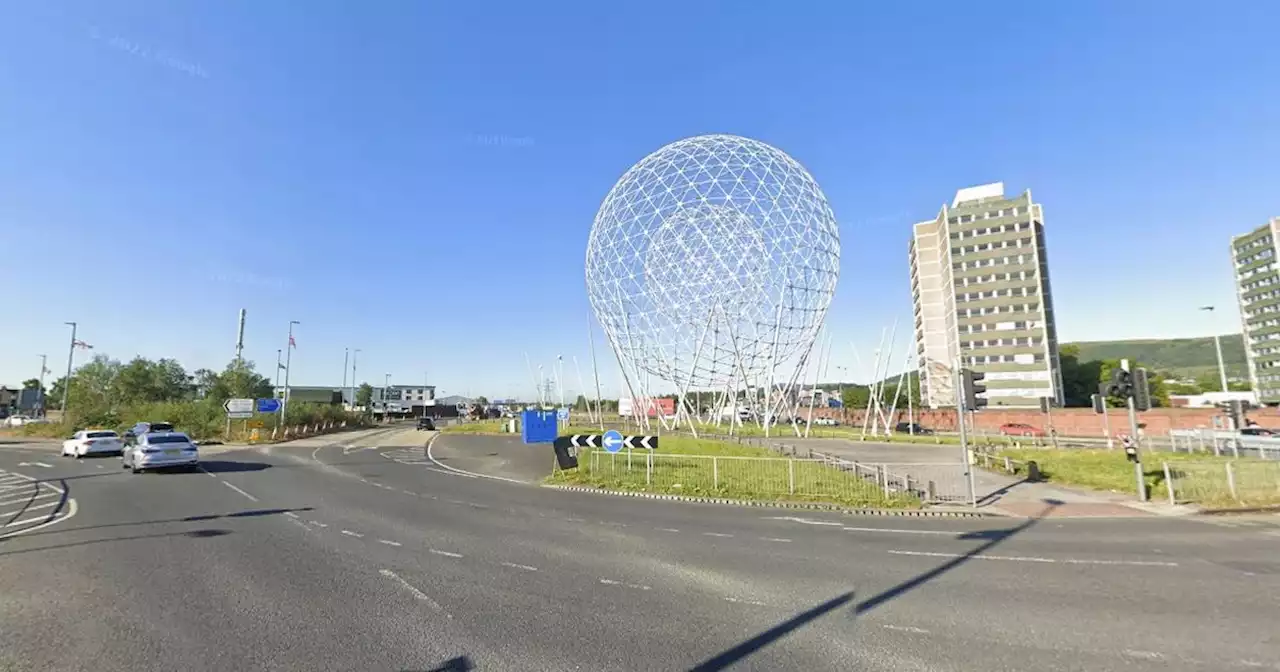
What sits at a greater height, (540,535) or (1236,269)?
(1236,269)

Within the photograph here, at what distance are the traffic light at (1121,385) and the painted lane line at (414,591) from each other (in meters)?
17.4

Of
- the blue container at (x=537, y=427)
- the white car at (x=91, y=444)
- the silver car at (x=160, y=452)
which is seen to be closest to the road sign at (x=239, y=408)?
the white car at (x=91, y=444)

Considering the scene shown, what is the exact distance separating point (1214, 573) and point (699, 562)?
7.43 metres

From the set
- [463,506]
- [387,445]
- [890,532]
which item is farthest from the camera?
[387,445]

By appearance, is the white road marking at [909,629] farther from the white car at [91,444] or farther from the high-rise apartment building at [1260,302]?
the high-rise apartment building at [1260,302]

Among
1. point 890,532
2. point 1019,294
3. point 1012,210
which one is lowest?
point 890,532

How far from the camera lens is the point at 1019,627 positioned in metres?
6.14

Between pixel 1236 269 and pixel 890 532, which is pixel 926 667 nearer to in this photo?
pixel 890 532

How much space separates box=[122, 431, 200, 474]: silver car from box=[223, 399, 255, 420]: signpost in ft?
75.0

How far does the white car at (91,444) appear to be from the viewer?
99.1 feet

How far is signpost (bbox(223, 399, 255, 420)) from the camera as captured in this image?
43.9 metres

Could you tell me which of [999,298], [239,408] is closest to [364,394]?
[239,408]

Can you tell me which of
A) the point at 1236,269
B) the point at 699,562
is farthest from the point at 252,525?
the point at 1236,269

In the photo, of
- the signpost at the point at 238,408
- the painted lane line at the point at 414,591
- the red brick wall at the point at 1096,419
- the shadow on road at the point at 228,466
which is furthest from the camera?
the red brick wall at the point at 1096,419
